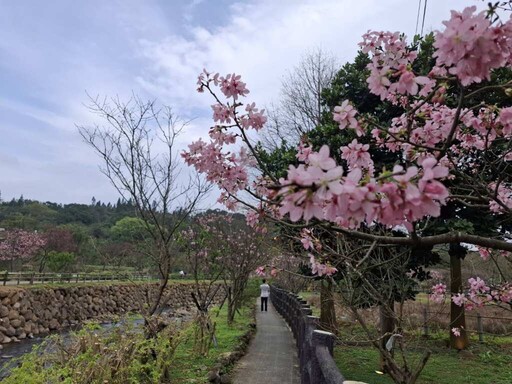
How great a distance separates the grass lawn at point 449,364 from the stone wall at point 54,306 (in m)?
5.81

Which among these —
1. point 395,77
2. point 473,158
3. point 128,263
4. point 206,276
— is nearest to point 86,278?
point 128,263

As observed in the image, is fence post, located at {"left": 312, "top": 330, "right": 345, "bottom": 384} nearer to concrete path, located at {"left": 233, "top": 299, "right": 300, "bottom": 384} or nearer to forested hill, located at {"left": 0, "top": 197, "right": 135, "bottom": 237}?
concrete path, located at {"left": 233, "top": 299, "right": 300, "bottom": 384}

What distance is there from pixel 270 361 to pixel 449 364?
3.88 metres

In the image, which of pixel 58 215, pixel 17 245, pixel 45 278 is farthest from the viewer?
pixel 58 215

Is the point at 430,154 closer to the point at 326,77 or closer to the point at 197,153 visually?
the point at 197,153

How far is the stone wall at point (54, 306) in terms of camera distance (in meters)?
15.3

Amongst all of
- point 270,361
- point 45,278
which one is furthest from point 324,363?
point 45,278

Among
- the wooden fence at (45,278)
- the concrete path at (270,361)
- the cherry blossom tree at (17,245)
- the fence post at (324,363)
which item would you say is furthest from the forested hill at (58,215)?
the fence post at (324,363)

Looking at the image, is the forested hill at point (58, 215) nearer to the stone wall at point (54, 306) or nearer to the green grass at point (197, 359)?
the stone wall at point (54, 306)

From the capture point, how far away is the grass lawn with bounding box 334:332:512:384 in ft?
24.8

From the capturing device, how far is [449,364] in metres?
8.80

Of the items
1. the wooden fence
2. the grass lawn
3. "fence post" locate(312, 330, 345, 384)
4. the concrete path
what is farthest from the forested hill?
"fence post" locate(312, 330, 345, 384)

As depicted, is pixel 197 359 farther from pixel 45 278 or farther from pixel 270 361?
pixel 45 278

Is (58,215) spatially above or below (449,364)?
above
